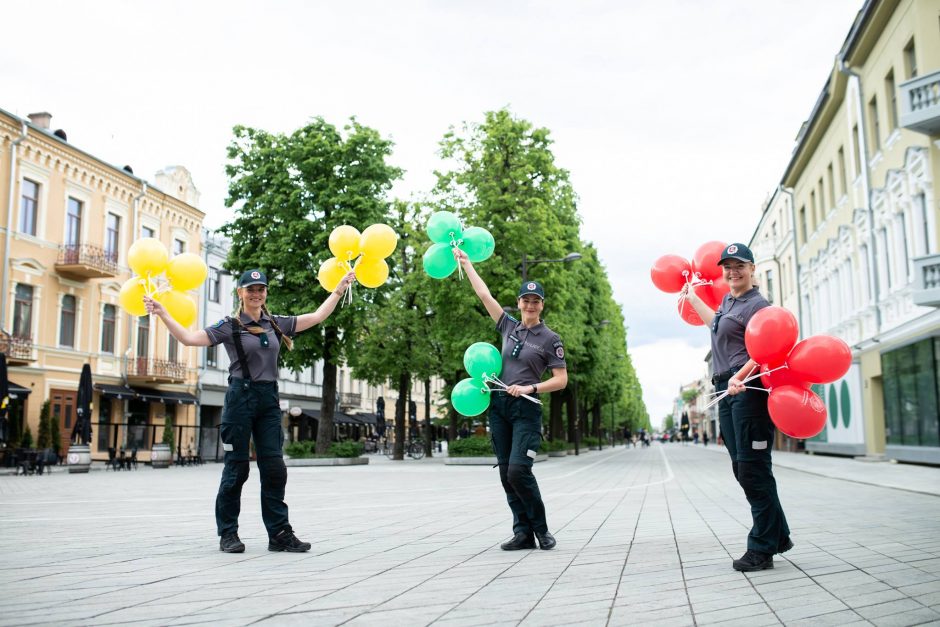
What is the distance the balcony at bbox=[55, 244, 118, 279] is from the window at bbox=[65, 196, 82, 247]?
0.38 m

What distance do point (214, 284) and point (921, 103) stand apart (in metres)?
35.9

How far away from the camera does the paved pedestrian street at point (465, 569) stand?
4.08m

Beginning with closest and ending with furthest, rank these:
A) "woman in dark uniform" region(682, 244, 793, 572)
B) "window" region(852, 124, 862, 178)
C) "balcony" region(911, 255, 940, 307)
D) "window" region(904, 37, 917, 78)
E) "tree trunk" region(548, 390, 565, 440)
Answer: "woman in dark uniform" region(682, 244, 793, 572) < "balcony" region(911, 255, 940, 307) < "window" region(904, 37, 917, 78) < "window" region(852, 124, 862, 178) < "tree trunk" region(548, 390, 565, 440)

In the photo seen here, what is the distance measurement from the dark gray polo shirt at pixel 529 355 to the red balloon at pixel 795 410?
68.4 inches

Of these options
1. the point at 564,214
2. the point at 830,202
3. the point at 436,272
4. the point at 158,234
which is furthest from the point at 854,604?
the point at 158,234

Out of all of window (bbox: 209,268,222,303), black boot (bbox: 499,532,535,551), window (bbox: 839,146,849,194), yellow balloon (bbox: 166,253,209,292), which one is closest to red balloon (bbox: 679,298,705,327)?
black boot (bbox: 499,532,535,551)

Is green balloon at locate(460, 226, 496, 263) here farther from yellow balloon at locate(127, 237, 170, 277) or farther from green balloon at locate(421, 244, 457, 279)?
yellow balloon at locate(127, 237, 170, 277)

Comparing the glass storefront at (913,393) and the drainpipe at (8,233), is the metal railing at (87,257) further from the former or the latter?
the glass storefront at (913,393)

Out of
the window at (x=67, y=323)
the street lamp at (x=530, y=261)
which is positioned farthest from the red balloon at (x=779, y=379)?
the window at (x=67, y=323)

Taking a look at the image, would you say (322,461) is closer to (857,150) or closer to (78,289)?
(78,289)

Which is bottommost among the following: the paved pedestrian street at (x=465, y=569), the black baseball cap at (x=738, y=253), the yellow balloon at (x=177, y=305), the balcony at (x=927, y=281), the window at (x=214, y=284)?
the paved pedestrian street at (x=465, y=569)

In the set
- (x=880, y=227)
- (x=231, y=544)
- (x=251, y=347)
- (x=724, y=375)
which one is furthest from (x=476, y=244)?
(x=880, y=227)

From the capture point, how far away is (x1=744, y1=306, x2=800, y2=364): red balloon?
5.36 m

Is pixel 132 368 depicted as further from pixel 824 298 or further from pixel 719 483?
pixel 824 298
